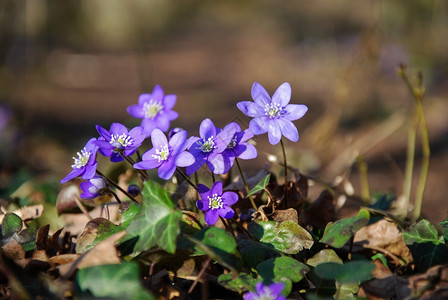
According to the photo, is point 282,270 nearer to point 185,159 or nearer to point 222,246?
point 222,246

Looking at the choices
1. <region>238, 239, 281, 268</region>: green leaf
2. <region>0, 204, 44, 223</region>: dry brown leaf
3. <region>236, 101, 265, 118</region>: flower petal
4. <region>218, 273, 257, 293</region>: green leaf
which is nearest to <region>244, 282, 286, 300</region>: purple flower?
<region>218, 273, 257, 293</region>: green leaf

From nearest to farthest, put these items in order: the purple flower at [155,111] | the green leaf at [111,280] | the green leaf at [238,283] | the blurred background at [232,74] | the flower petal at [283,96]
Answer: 1. the green leaf at [111,280]
2. the green leaf at [238,283]
3. the flower petal at [283,96]
4. the purple flower at [155,111]
5. the blurred background at [232,74]

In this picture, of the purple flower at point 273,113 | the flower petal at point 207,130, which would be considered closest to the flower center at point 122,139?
the flower petal at point 207,130

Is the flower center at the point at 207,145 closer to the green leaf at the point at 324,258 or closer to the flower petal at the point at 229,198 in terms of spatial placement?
the flower petal at the point at 229,198

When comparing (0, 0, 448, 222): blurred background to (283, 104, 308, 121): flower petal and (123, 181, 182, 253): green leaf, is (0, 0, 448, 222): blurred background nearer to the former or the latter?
(283, 104, 308, 121): flower petal

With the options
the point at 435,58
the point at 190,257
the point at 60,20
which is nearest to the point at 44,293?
the point at 190,257
